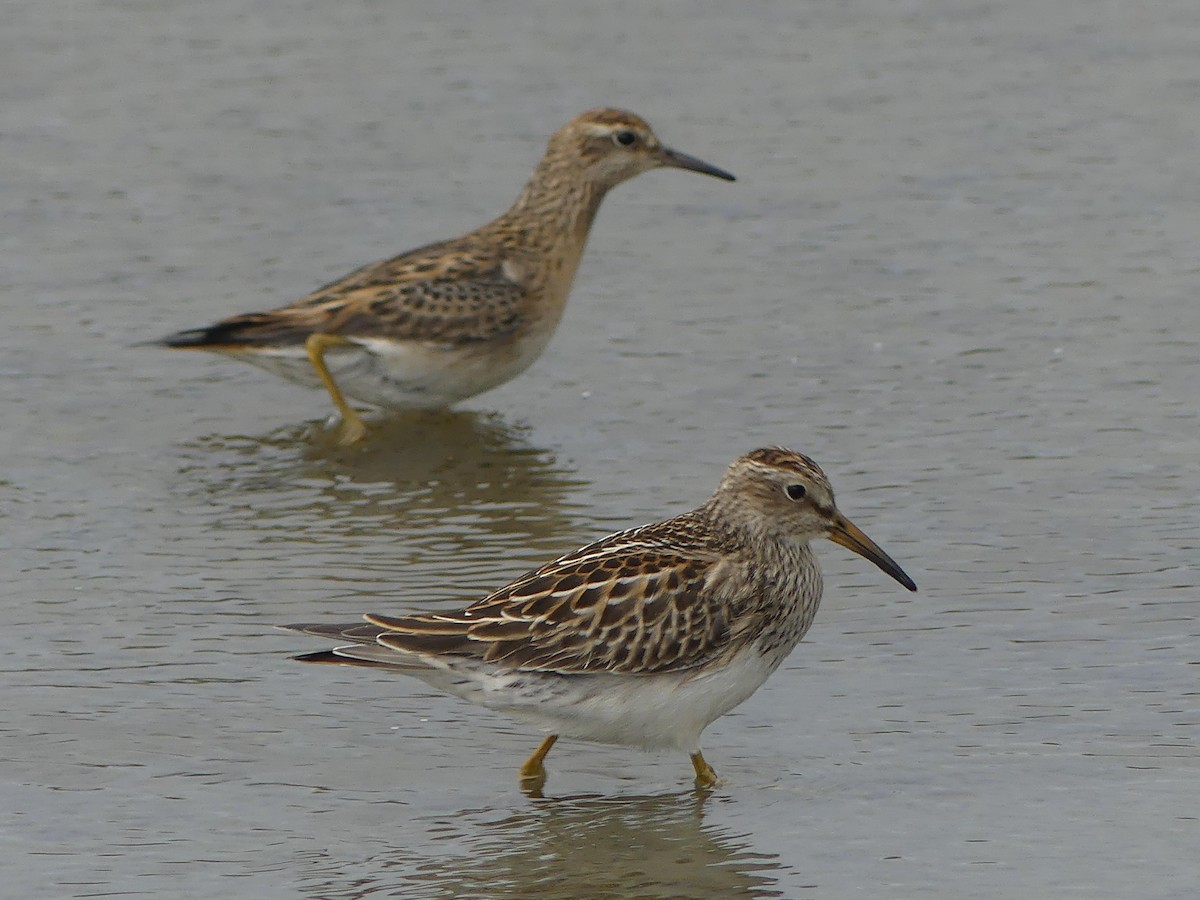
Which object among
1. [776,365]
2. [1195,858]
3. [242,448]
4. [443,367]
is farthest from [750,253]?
[1195,858]

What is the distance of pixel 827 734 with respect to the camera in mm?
7836

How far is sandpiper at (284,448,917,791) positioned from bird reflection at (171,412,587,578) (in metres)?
1.86

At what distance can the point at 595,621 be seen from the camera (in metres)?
7.62

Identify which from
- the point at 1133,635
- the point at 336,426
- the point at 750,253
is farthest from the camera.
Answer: the point at 750,253

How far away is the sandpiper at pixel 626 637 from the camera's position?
7430 mm

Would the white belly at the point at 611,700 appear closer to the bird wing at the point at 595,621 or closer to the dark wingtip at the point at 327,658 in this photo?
the bird wing at the point at 595,621

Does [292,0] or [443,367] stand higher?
[292,0]

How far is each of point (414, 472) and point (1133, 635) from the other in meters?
3.96

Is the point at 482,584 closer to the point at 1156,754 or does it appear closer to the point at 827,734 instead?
the point at 827,734

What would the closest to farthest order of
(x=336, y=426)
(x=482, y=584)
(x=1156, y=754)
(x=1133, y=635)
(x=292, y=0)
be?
(x=1156, y=754), (x=1133, y=635), (x=482, y=584), (x=336, y=426), (x=292, y=0)

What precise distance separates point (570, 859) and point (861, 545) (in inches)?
77.2

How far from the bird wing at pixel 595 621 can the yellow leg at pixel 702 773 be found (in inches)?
12.4

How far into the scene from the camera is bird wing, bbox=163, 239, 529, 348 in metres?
11.4

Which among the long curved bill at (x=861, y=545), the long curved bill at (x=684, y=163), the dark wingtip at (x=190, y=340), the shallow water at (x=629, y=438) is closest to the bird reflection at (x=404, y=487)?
the shallow water at (x=629, y=438)
